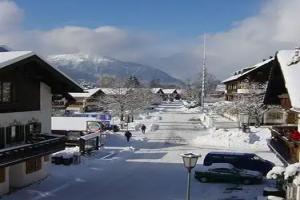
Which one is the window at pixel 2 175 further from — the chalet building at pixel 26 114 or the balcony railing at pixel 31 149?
the balcony railing at pixel 31 149

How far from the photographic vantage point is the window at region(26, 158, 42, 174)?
2938cm

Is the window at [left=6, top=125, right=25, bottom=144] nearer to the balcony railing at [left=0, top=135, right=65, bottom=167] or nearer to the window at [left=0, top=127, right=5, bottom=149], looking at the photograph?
the window at [left=0, top=127, right=5, bottom=149]

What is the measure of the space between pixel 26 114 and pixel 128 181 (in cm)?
817

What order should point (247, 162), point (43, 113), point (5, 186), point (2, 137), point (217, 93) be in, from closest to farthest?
point (2, 137), point (5, 186), point (43, 113), point (247, 162), point (217, 93)

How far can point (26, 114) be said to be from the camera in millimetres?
28391

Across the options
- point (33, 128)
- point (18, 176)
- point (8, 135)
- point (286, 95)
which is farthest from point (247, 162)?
point (8, 135)

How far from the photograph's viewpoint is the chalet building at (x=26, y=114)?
990 inches

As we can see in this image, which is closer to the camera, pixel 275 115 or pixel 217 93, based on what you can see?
pixel 275 115

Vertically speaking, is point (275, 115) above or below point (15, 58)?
below

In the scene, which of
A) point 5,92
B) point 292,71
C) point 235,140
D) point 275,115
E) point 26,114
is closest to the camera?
point 292,71

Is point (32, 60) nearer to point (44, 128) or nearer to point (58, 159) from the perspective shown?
point (44, 128)

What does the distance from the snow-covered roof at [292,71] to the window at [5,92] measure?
13905 millimetres

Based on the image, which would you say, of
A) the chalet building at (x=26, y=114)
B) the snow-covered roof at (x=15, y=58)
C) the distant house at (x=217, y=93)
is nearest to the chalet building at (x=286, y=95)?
the chalet building at (x=26, y=114)

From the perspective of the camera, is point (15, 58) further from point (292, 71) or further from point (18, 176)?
point (292, 71)
